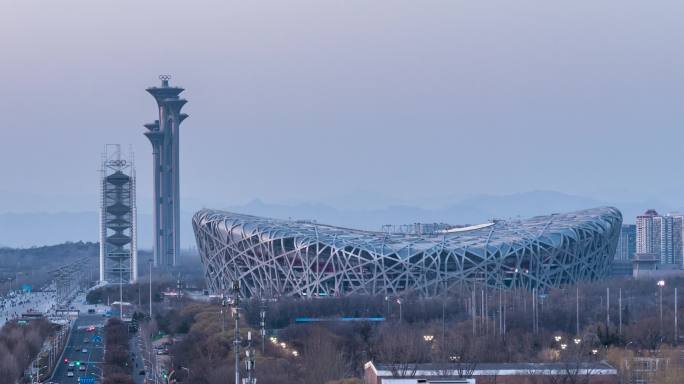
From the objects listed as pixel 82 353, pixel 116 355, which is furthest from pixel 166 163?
pixel 116 355

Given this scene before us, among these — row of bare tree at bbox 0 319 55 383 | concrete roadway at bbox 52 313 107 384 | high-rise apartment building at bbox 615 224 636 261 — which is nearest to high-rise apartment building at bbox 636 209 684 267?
high-rise apartment building at bbox 615 224 636 261

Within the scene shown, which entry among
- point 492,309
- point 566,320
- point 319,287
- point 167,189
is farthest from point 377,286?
→ point 167,189

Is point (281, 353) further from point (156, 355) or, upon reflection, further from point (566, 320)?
point (566, 320)

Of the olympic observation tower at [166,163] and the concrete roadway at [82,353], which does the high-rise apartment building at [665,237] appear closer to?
the olympic observation tower at [166,163]

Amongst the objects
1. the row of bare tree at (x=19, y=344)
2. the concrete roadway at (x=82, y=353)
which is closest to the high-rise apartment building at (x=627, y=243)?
the concrete roadway at (x=82, y=353)

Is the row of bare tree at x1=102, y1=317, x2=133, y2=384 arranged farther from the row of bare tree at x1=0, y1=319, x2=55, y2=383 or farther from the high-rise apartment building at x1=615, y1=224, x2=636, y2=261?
the high-rise apartment building at x1=615, y1=224, x2=636, y2=261

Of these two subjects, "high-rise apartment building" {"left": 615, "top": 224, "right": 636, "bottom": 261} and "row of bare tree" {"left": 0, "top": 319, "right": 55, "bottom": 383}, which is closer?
"row of bare tree" {"left": 0, "top": 319, "right": 55, "bottom": 383}
